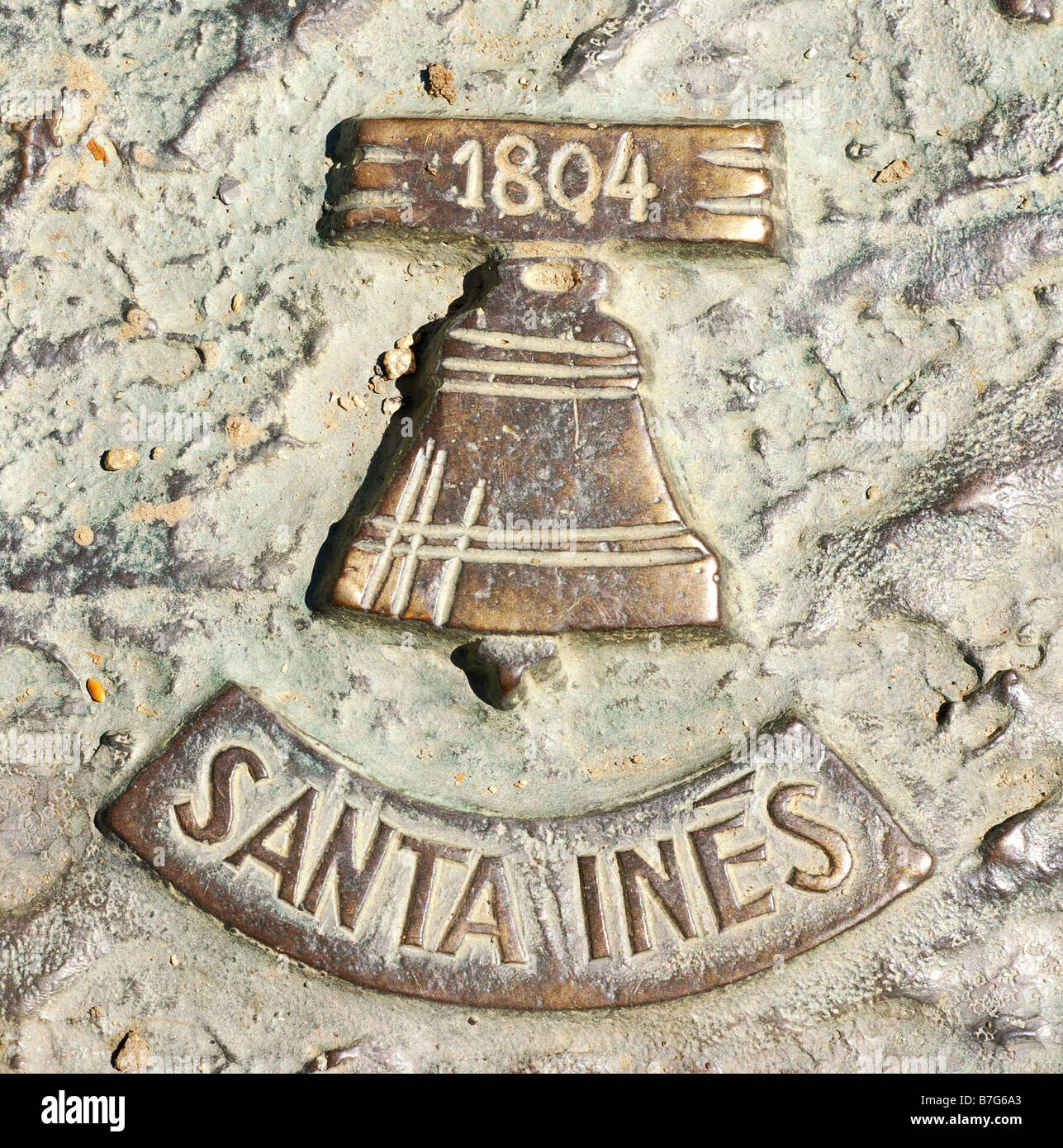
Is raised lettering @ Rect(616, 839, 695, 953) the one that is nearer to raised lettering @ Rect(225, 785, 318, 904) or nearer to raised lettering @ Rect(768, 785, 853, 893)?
raised lettering @ Rect(768, 785, 853, 893)

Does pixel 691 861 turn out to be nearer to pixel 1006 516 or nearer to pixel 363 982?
pixel 363 982

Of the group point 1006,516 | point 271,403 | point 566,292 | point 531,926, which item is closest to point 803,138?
point 566,292
